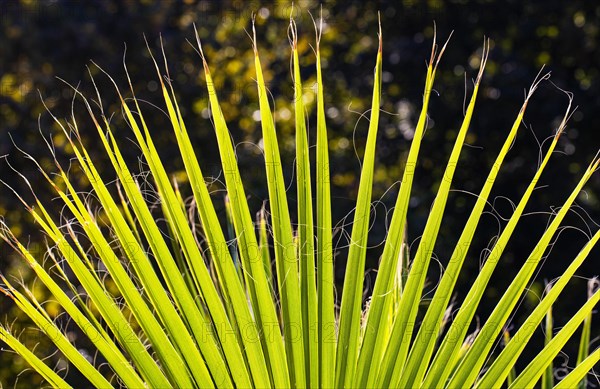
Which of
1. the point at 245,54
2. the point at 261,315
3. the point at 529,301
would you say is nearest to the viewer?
the point at 261,315

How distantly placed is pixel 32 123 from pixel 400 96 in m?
2.00

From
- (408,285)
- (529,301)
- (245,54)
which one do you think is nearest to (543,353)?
(408,285)

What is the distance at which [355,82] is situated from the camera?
13.9 feet

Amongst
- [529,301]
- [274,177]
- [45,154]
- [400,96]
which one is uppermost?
[400,96]

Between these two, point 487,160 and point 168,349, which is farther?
point 487,160

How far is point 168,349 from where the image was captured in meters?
0.99

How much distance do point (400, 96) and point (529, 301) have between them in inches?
49.9

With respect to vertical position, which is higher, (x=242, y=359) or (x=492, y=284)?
(x=492, y=284)

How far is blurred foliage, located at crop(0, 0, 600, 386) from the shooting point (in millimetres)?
4125

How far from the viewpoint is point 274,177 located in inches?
38.4

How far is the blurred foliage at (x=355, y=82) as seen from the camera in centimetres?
412

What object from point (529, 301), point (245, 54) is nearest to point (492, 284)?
point (529, 301)

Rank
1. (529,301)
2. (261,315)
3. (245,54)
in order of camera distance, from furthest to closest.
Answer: (245,54) → (529,301) → (261,315)

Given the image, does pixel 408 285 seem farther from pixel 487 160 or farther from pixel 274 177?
pixel 487 160
